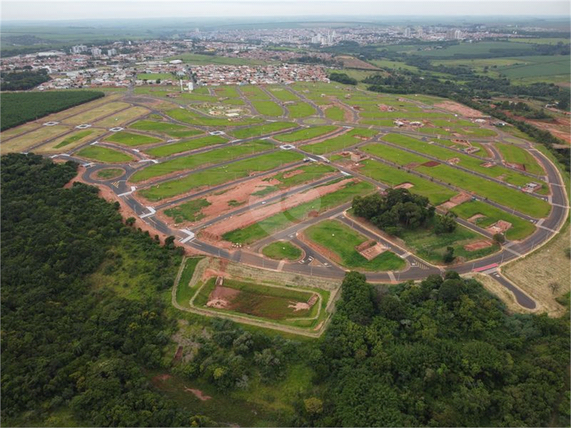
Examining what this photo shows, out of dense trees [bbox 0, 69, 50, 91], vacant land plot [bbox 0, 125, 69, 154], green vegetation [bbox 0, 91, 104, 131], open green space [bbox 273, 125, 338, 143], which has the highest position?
dense trees [bbox 0, 69, 50, 91]

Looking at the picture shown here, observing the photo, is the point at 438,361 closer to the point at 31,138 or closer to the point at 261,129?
the point at 261,129

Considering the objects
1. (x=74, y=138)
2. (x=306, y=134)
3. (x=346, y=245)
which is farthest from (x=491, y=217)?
(x=74, y=138)

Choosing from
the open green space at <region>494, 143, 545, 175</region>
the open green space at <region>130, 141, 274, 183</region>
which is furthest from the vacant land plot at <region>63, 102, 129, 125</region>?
the open green space at <region>494, 143, 545, 175</region>

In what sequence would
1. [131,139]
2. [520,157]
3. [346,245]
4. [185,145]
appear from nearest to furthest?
[346,245], [520,157], [185,145], [131,139]

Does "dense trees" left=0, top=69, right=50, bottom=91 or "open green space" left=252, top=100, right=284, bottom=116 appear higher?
"dense trees" left=0, top=69, right=50, bottom=91

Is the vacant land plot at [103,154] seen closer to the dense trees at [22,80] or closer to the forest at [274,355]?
the forest at [274,355]

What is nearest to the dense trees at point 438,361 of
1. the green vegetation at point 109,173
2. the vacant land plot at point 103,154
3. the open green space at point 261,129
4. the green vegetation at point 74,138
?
the green vegetation at point 109,173

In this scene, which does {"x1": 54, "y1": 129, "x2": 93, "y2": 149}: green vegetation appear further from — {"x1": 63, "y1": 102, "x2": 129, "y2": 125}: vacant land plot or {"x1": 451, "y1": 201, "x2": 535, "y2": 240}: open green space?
{"x1": 451, "y1": 201, "x2": 535, "y2": 240}: open green space

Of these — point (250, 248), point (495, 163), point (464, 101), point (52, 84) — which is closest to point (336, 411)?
point (250, 248)
